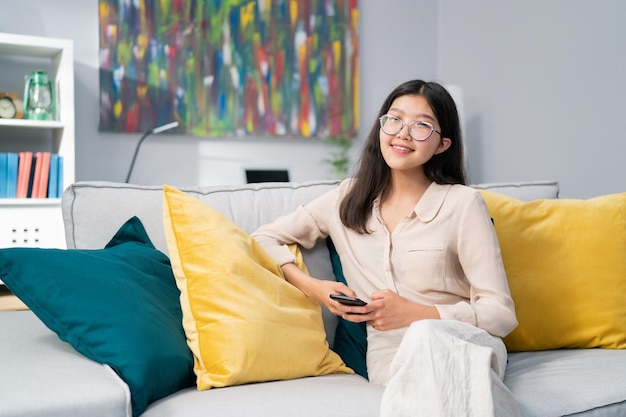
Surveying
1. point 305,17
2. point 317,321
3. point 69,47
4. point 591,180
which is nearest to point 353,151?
point 305,17

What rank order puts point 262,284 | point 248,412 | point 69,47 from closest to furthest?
point 248,412
point 262,284
point 69,47

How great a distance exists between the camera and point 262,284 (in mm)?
1458

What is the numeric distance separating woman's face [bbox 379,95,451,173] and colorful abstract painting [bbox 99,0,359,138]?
2.14 m

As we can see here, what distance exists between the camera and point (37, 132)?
322 cm

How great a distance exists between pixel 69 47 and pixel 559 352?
2.35m

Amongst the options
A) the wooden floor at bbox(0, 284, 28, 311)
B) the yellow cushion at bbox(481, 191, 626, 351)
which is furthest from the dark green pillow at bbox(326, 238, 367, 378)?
the wooden floor at bbox(0, 284, 28, 311)

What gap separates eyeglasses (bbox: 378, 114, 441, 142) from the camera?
162 centimetres

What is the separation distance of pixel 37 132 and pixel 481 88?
8.01 ft

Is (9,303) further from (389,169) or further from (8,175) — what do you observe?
(389,169)

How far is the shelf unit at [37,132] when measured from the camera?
2805 mm

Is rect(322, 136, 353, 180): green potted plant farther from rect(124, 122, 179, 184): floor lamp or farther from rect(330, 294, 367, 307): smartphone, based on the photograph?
rect(330, 294, 367, 307): smartphone

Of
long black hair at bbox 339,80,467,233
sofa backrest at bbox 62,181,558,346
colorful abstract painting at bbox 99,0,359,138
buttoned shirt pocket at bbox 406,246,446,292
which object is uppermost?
colorful abstract painting at bbox 99,0,359,138

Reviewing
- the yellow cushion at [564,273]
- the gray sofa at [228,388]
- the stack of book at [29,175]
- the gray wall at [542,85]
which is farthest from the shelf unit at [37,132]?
the gray wall at [542,85]

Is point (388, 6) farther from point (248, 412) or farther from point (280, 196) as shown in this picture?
point (248, 412)
